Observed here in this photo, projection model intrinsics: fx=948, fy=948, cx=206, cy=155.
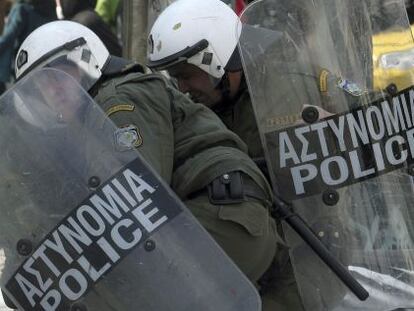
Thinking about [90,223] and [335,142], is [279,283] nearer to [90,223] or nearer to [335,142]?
[335,142]

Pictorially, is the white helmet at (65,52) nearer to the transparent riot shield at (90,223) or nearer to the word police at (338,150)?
the transparent riot shield at (90,223)

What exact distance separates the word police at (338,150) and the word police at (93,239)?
17.7 inches

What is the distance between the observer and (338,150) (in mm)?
2658

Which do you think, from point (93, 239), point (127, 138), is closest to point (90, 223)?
point (93, 239)

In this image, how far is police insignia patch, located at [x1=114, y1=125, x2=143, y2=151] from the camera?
2.40 meters

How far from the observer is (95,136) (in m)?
2.40

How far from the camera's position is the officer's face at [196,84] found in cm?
302

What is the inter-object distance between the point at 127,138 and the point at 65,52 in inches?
16.5

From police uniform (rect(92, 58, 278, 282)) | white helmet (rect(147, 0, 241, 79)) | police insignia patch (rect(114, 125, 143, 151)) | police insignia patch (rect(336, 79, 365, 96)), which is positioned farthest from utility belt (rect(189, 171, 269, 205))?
white helmet (rect(147, 0, 241, 79))

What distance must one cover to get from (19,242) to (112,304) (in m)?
0.28

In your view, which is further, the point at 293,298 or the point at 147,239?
the point at 293,298

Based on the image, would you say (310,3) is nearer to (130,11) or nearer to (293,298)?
(293,298)

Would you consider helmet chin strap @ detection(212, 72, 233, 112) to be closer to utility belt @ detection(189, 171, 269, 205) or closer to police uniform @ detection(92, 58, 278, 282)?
police uniform @ detection(92, 58, 278, 282)

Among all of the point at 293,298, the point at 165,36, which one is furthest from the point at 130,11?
the point at 293,298
